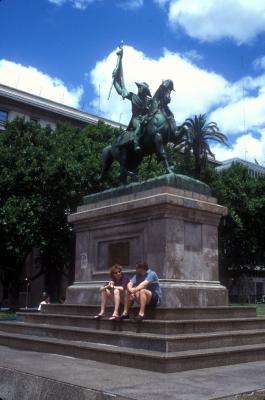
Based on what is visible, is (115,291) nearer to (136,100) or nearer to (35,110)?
(136,100)

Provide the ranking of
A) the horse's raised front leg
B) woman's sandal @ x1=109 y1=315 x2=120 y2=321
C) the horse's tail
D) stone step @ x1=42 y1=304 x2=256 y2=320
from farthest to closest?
the horse's tail
the horse's raised front leg
woman's sandal @ x1=109 y1=315 x2=120 y2=321
stone step @ x1=42 y1=304 x2=256 y2=320

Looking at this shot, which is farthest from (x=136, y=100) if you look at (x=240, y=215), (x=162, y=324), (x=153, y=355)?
(x=240, y=215)

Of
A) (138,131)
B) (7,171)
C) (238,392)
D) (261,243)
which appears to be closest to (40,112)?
(7,171)

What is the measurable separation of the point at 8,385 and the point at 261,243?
38.4 metres

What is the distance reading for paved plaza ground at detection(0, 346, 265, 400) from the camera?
6.32m

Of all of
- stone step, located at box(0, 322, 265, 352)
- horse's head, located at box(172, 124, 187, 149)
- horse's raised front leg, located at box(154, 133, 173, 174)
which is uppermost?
horse's head, located at box(172, 124, 187, 149)

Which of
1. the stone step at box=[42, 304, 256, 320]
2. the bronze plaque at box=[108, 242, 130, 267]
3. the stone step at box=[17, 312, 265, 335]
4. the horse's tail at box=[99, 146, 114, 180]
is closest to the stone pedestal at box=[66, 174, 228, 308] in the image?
the bronze plaque at box=[108, 242, 130, 267]

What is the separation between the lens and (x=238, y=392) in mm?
6383

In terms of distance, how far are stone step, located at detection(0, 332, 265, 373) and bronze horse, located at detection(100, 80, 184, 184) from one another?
5.35 m

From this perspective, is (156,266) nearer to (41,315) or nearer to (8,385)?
(41,315)

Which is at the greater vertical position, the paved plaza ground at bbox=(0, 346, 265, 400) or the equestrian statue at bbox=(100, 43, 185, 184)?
the equestrian statue at bbox=(100, 43, 185, 184)

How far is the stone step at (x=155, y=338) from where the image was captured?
29.2ft

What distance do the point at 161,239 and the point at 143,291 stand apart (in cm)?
215

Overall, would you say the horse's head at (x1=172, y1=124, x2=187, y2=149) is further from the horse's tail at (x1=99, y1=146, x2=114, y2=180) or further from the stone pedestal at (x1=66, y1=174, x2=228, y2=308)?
the horse's tail at (x1=99, y1=146, x2=114, y2=180)
